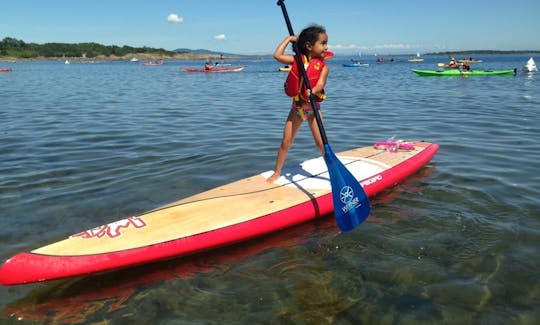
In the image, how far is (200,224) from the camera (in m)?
4.08

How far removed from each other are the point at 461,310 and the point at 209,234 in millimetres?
2299

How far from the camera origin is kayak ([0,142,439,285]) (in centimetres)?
341

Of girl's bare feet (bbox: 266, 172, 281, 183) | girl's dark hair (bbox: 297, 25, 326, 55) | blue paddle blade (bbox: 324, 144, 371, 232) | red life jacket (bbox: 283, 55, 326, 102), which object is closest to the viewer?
blue paddle blade (bbox: 324, 144, 371, 232)

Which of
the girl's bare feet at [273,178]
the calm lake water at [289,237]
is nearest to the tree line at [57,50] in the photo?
the calm lake water at [289,237]

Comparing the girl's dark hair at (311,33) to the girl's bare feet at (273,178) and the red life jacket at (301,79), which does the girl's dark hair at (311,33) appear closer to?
the red life jacket at (301,79)

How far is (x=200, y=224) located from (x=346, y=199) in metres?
1.58

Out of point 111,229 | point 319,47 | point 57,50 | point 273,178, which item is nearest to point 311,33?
point 319,47

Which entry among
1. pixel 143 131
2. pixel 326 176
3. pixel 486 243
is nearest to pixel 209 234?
pixel 326 176

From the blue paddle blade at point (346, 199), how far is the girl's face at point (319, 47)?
110cm

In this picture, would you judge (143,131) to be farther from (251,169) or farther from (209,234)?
(209,234)

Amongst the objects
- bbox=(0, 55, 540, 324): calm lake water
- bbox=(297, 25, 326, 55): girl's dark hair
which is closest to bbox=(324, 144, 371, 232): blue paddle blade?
bbox=(0, 55, 540, 324): calm lake water

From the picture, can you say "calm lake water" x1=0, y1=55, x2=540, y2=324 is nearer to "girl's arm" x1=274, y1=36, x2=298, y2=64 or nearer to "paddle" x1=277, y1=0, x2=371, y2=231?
"paddle" x1=277, y1=0, x2=371, y2=231

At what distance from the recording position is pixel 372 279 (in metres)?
3.66

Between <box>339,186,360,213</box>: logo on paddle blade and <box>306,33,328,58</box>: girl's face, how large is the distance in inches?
62.6
